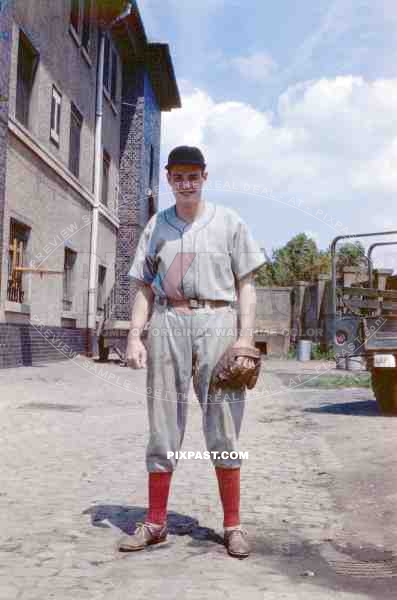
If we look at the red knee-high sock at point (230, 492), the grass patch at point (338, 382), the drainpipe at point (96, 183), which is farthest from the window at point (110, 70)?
the red knee-high sock at point (230, 492)

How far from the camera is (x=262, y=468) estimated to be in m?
5.25

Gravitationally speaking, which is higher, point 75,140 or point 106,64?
Result: point 106,64

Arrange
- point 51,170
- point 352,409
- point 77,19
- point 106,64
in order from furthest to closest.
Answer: point 106,64
point 77,19
point 51,170
point 352,409

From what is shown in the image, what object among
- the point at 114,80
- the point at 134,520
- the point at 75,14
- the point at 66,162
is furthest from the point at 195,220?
the point at 114,80

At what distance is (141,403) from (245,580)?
6.81 meters

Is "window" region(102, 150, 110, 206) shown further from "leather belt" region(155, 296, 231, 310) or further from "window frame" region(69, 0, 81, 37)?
"leather belt" region(155, 296, 231, 310)

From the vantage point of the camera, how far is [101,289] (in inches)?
798

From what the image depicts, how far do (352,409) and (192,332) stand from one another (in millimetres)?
5956

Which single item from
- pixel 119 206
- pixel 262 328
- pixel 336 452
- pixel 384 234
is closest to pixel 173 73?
pixel 119 206

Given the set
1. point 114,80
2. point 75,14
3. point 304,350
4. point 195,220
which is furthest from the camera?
point 304,350

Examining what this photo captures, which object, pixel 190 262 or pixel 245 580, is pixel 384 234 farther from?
pixel 245 580

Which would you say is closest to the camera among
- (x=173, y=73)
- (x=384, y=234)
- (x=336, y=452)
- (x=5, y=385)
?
(x=336, y=452)

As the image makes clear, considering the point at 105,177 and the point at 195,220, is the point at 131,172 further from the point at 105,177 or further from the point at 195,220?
the point at 195,220

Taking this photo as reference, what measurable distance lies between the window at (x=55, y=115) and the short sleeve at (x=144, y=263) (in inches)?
490
